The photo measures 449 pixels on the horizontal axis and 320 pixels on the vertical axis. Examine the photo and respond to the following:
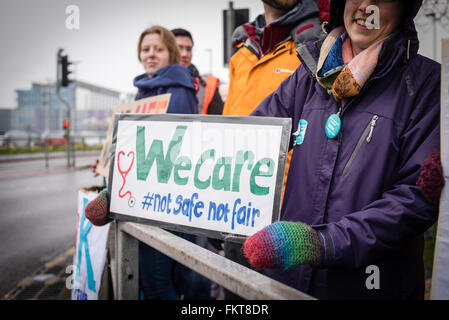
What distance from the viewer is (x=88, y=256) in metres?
2.20

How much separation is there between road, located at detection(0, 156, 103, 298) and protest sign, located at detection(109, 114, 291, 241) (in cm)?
258

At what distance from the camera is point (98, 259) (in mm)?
2135

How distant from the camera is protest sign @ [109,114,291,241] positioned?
4.01 feet

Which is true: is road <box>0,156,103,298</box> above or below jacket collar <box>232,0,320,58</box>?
below

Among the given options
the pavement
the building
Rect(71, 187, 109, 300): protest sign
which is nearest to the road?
the pavement

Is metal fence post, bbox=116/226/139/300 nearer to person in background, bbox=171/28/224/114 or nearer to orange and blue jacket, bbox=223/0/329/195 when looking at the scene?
orange and blue jacket, bbox=223/0/329/195

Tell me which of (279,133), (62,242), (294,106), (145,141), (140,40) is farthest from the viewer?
(62,242)

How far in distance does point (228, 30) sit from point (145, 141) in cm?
283

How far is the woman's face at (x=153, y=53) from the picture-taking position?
98.7 inches

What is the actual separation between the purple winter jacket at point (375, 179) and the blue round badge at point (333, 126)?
2 centimetres

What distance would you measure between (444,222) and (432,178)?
118 mm

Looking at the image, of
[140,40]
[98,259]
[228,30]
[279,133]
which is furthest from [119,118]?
[228,30]

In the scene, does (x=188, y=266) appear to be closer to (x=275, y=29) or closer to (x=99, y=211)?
(x=99, y=211)
